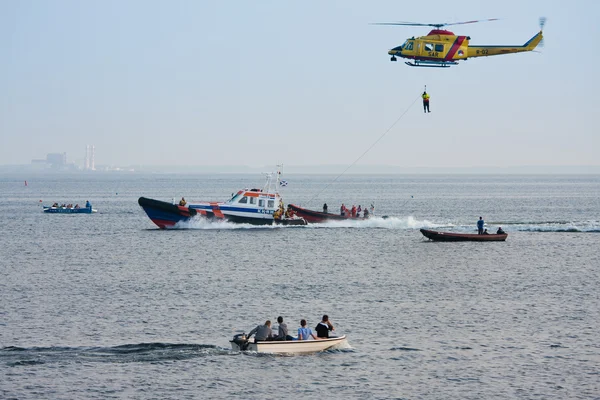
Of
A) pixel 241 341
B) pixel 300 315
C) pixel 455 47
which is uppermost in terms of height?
pixel 455 47

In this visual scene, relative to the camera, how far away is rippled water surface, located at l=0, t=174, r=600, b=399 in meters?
29.4

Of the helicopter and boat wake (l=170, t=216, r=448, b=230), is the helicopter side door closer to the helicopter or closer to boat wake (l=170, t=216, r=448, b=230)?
the helicopter

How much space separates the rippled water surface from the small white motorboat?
318 mm

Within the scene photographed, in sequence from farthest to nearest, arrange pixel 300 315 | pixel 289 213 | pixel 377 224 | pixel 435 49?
1. pixel 377 224
2. pixel 289 213
3. pixel 435 49
4. pixel 300 315

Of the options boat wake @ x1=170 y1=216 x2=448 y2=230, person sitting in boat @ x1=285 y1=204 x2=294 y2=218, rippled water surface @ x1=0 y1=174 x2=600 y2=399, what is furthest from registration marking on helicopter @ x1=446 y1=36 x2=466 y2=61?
boat wake @ x1=170 y1=216 x2=448 y2=230

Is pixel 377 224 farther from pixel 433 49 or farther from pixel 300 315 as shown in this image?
pixel 300 315

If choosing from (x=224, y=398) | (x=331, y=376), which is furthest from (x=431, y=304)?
(x=224, y=398)

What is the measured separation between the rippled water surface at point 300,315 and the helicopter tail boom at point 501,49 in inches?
582

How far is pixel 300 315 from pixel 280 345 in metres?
7.88

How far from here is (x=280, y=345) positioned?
3206 centimetres

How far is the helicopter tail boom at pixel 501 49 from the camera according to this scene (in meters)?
61.0

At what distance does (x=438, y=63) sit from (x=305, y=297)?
22742 millimetres

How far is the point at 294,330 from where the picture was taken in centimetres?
3684

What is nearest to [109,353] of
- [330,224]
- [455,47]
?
[455,47]
